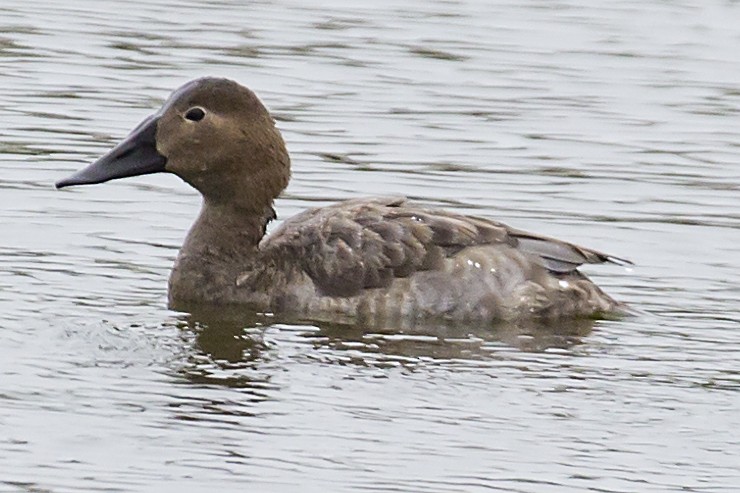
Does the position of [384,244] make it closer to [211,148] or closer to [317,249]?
[317,249]

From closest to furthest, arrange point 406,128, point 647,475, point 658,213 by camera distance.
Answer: point 647,475, point 658,213, point 406,128

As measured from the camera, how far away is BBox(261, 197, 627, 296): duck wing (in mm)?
11109

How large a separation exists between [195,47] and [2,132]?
3.35 meters

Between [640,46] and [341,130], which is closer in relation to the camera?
[341,130]

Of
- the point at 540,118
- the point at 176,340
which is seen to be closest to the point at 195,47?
the point at 540,118

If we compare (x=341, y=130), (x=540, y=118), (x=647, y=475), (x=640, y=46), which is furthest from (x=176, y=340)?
(x=640, y=46)

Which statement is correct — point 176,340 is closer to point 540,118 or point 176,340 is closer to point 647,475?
point 647,475

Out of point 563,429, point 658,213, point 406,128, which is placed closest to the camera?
point 563,429

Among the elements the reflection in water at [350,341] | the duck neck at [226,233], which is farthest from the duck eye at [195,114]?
the reflection in water at [350,341]

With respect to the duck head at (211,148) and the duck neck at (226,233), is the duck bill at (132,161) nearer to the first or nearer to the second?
the duck head at (211,148)

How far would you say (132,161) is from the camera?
452 inches

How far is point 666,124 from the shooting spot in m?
15.9

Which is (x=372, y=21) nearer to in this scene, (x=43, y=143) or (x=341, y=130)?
(x=341, y=130)

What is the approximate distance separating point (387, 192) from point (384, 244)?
2576 mm
